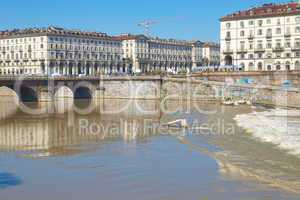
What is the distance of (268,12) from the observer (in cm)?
9081

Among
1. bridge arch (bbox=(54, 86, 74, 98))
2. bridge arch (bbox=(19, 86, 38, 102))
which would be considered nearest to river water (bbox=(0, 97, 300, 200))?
bridge arch (bbox=(19, 86, 38, 102))

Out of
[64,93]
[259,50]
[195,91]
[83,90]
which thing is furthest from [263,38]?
[64,93]

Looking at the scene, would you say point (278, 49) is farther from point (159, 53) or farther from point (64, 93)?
point (159, 53)

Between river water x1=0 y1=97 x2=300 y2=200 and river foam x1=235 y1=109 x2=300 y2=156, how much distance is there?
7 centimetres

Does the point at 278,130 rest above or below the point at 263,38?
below

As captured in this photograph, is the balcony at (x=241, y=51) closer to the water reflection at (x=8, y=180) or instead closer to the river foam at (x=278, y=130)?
the river foam at (x=278, y=130)

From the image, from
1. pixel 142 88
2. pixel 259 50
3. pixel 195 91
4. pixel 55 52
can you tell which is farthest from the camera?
pixel 55 52

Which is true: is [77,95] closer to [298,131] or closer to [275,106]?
[275,106]

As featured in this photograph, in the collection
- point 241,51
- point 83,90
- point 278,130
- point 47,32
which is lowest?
point 278,130

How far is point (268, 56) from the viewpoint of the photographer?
8869 cm

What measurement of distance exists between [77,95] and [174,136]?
66201mm

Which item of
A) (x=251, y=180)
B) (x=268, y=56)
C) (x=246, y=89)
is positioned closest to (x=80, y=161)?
(x=251, y=180)

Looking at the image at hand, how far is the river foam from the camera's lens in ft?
94.3

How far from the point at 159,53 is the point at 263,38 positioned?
3423 inches
